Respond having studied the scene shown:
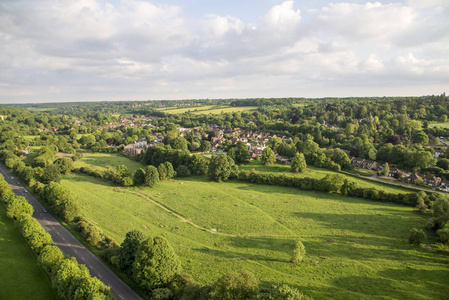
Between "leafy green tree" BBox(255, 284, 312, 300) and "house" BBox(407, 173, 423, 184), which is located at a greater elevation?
"leafy green tree" BBox(255, 284, 312, 300)

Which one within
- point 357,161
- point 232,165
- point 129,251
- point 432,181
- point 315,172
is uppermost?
point 232,165

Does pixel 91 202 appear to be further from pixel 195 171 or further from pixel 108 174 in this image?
pixel 195 171

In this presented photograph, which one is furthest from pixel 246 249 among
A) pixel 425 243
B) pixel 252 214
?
pixel 425 243

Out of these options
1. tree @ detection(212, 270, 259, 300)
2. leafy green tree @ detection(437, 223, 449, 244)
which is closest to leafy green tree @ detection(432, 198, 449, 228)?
leafy green tree @ detection(437, 223, 449, 244)

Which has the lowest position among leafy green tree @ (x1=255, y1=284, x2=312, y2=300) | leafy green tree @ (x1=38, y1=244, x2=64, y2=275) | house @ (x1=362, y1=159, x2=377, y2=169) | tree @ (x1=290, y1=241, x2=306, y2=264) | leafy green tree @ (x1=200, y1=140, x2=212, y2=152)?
tree @ (x1=290, y1=241, x2=306, y2=264)

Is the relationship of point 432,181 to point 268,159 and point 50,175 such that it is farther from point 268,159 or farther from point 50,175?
point 50,175

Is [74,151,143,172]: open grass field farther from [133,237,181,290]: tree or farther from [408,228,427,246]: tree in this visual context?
[408,228,427,246]: tree

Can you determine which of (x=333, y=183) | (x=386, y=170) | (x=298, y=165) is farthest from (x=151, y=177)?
(x=386, y=170)
